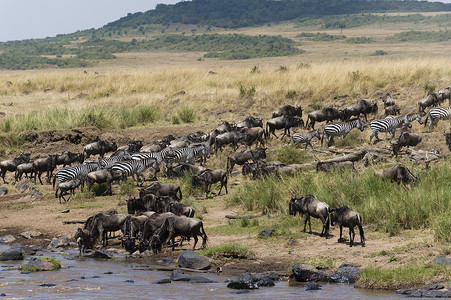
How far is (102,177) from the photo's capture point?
755 inches

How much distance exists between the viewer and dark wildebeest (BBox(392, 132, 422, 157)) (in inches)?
796

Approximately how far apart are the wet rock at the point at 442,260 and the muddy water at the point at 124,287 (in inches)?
46.6

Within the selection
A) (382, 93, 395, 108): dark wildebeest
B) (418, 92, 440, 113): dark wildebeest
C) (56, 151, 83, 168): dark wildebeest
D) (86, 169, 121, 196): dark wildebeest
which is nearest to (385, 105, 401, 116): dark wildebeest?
(382, 93, 395, 108): dark wildebeest

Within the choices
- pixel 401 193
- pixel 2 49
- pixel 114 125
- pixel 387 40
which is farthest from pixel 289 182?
pixel 2 49

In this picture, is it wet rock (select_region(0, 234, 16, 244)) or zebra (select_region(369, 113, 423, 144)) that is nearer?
wet rock (select_region(0, 234, 16, 244))

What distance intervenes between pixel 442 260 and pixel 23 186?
14663mm

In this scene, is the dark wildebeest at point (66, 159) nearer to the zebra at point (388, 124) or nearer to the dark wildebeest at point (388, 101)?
the zebra at point (388, 124)

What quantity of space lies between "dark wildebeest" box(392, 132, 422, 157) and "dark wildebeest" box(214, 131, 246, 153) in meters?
5.34

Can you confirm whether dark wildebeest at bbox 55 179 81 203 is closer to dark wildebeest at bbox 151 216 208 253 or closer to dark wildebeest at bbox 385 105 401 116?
dark wildebeest at bbox 151 216 208 253

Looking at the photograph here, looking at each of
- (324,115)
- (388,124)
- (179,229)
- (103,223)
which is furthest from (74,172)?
(388,124)

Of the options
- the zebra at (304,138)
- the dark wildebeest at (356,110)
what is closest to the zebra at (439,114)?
the dark wildebeest at (356,110)

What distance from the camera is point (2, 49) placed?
462ft

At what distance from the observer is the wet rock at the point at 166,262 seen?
500 inches

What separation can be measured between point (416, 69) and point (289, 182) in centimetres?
1526
